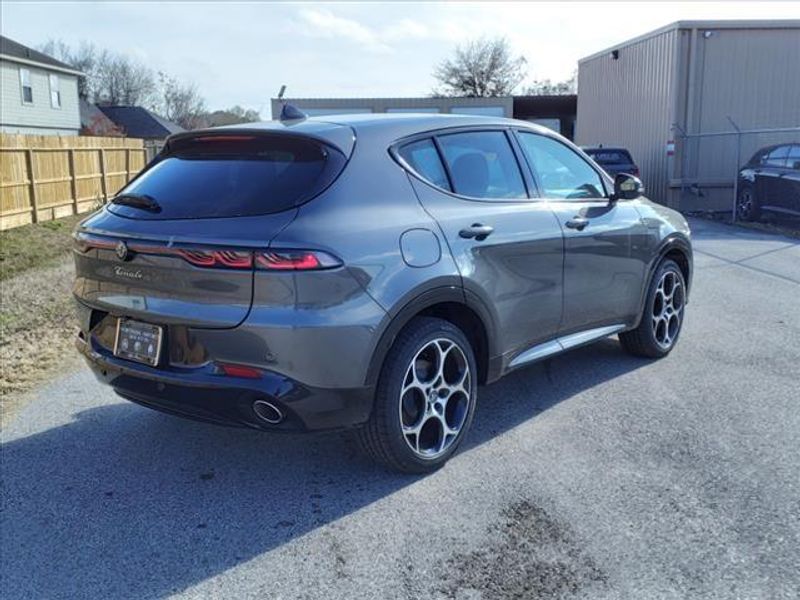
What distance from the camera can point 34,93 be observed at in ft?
117

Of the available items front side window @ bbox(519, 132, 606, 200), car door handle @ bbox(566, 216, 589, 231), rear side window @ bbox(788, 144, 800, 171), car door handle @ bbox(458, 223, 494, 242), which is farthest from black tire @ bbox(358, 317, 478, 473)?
rear side window @ bbox(788, 144, 800, 171)

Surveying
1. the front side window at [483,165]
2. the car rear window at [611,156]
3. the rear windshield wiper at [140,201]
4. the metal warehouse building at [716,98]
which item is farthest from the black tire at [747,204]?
the rear windshield wiper at [140,201]

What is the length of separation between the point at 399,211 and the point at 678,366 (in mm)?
2954

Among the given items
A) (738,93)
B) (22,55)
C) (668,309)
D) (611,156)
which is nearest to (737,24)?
(738,93)

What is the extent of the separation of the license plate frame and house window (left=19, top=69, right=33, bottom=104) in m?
35.7

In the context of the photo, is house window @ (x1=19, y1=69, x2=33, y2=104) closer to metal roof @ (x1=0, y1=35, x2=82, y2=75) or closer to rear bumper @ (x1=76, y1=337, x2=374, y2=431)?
metal roof @ (x1=0, y1=35, x2=82, y2=75)

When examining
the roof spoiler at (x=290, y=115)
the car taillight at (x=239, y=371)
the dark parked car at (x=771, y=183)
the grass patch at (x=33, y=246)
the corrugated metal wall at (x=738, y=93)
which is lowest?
the grass patch at (x=33, y=246)

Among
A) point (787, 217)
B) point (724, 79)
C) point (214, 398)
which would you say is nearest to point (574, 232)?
point (214, 398)

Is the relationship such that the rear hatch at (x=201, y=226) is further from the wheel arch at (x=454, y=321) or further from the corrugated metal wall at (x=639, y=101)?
the corrugated metal wall at (x=639, y=101)

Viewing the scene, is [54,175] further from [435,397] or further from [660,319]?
[435,397]

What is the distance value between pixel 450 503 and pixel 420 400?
1.77 ft

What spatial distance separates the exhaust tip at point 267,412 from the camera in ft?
11.0

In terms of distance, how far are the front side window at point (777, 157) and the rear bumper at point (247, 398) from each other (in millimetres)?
13825

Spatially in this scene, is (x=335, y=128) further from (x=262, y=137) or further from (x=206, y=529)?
(x=206, y=529)
